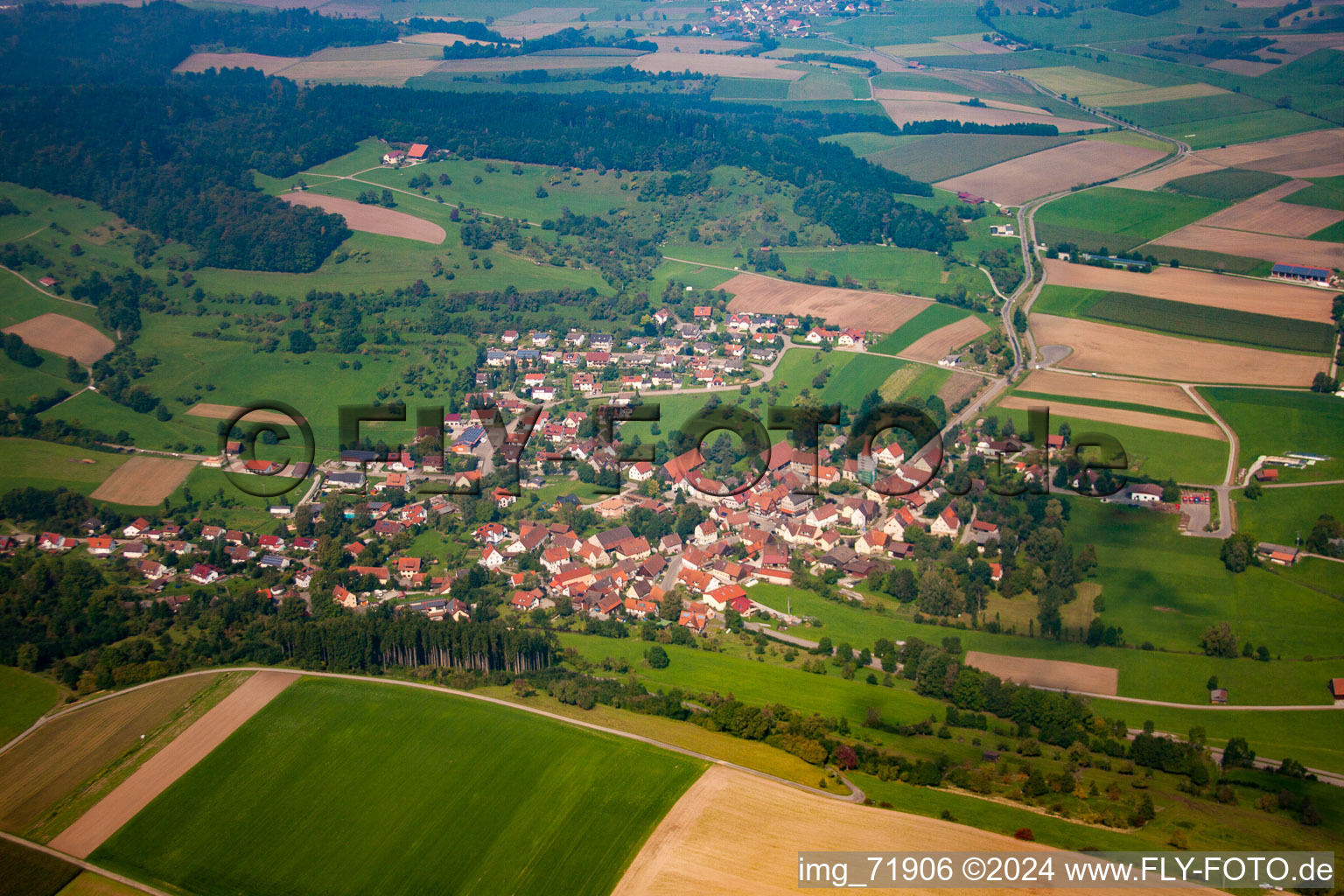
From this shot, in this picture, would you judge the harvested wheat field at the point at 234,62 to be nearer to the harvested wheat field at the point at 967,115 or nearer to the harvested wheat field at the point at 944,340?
the harvested wheat field at the point at 967,115

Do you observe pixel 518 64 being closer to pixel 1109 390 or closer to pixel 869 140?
pixel 869 140

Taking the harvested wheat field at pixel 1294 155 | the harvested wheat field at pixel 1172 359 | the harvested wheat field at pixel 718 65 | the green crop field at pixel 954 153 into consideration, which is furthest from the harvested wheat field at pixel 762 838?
the harvested wheat field at pixel 718 65

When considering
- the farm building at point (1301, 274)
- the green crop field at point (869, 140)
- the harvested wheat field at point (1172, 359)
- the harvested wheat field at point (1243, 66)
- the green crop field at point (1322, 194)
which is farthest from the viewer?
the harvested wheat field at point (1243, 66)

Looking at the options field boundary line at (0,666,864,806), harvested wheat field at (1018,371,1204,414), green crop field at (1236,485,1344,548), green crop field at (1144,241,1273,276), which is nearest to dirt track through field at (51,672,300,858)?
field boundary line at (0,666,864,806)

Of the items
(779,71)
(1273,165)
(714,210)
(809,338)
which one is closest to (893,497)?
(809,338)

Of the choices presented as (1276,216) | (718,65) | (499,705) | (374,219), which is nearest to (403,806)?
(499,705)
